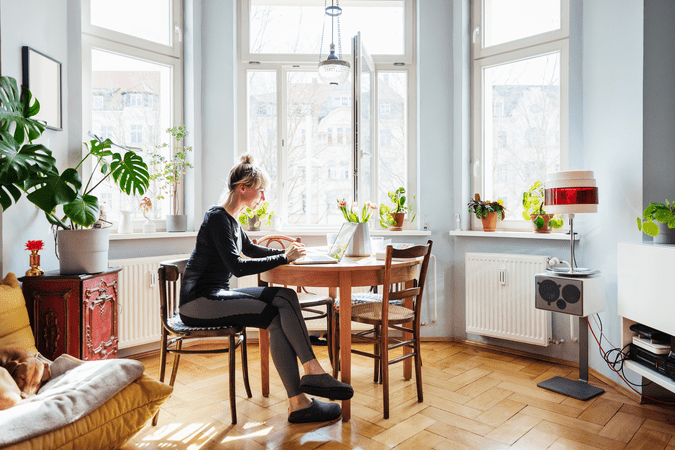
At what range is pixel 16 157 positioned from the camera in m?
1.96

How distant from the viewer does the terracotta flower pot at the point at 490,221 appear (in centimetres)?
330

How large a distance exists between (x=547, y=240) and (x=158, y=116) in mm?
2948

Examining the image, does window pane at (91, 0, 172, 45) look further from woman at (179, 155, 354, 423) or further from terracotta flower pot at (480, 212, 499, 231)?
terracotta flower pot at (480, 212, 499, 231)

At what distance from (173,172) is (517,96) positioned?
262cm

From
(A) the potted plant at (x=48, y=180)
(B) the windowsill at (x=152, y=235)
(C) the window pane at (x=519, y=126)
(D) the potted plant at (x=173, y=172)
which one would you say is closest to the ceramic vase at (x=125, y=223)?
(B) the windowsill at (x=152, y=235)

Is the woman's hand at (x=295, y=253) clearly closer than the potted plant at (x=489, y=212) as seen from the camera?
Yes

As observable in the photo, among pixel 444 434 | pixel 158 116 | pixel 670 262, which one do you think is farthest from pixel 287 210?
pixel 670 262

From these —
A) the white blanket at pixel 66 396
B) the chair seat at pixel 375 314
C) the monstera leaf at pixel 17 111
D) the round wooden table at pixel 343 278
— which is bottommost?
the white blanket at pixel 66 396

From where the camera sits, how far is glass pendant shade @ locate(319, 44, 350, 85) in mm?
2791

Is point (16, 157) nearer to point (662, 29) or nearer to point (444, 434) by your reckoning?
point (444, 434)

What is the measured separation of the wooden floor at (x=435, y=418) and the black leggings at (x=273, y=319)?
29cm

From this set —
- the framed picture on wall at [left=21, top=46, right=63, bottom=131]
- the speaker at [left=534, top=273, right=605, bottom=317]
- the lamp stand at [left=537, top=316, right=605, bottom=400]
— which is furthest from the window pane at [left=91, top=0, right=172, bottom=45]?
the lamp stand at [left=537, top=316, right=605, bottom=400]

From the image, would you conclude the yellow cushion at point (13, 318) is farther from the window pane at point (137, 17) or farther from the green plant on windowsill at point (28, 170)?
the window pane at point (137, 17)

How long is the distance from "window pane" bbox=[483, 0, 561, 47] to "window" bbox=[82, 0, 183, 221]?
2.39 m
